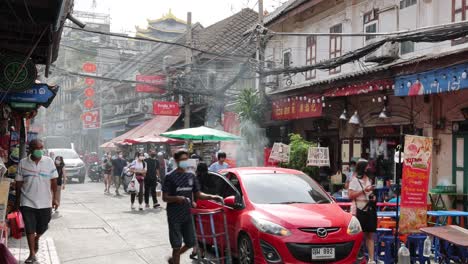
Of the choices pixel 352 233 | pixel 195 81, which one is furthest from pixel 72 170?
pixel 352 233

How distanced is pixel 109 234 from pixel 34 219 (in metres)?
3.35

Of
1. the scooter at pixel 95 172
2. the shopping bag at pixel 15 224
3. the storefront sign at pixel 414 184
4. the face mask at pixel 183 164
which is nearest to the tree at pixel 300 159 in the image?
the storefront sign at pixel 414 184

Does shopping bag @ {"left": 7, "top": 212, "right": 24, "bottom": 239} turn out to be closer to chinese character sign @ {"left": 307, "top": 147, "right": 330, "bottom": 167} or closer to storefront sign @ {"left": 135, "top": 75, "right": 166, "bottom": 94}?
chinese character sign @ {"left": 307, "top": 147, "right": 330, "bottom": 167}

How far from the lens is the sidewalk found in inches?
311

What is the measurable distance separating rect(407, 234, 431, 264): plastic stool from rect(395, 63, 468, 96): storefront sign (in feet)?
13.4

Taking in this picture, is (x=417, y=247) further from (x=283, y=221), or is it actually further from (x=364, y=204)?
(x=283, y=221)

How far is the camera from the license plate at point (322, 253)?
6461 millimetres

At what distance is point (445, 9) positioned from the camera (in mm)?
12859

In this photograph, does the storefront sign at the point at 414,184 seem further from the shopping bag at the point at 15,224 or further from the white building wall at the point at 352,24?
the shopping bag at the point at 15,224

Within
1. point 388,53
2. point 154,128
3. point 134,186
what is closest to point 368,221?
point 388,53

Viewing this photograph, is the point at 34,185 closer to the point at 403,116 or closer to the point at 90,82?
the point at 403,116

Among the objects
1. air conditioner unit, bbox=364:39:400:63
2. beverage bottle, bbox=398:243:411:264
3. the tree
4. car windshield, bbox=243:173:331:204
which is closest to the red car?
car windshield, bbox=243:173:331:204

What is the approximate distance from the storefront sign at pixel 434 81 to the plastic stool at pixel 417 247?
13.4ft

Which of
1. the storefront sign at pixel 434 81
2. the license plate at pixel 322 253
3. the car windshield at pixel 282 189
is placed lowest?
the license plate at pixel 322 253
